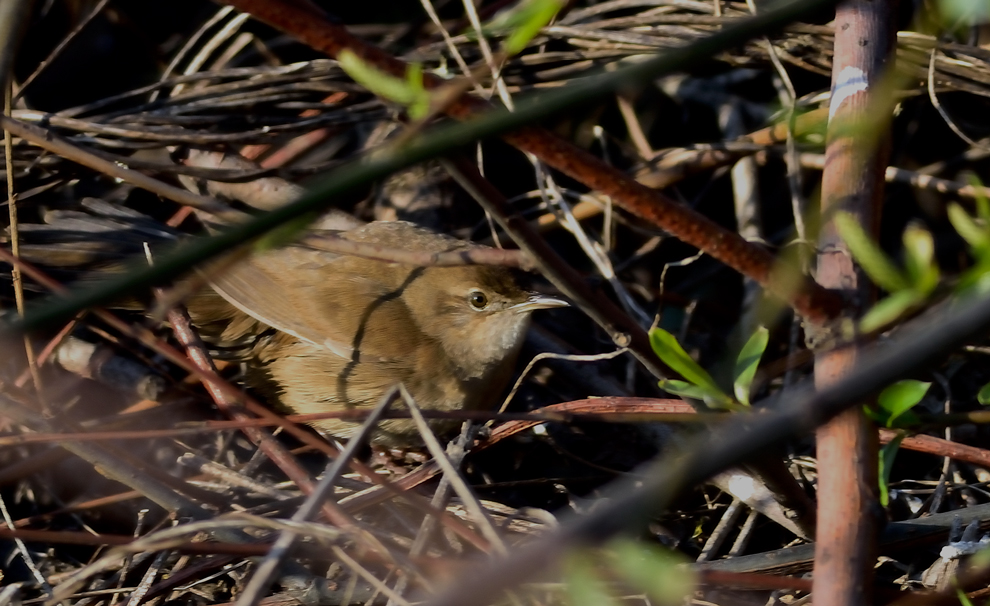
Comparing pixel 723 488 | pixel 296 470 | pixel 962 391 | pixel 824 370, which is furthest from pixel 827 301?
pixel 962 391

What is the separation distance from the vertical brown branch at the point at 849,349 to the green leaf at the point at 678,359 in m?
0.25

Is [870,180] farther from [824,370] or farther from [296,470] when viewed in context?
[296,470]

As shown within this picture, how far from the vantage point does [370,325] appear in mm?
3582

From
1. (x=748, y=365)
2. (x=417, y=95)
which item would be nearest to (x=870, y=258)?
(x=748, y=365)

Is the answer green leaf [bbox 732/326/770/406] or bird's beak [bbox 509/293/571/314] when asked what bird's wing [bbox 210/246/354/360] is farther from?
green leaf [bbox 732/326/770/406]

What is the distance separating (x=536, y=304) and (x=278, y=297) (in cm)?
94

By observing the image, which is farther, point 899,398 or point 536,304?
point 536,304

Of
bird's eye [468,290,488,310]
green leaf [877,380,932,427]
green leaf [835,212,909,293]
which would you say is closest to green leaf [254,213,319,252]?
green leaf [835,212,909,293]

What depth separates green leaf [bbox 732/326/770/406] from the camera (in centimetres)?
174

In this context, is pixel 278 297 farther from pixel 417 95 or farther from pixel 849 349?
pixel 417 95

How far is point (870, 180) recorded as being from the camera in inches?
85.2

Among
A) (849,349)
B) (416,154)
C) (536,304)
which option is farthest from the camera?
(536,304)

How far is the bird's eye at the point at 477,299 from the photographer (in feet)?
12.0

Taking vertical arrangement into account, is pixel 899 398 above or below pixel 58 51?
below
